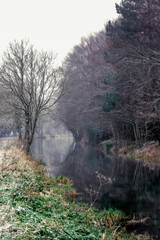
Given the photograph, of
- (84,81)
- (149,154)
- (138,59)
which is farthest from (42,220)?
(84,81)

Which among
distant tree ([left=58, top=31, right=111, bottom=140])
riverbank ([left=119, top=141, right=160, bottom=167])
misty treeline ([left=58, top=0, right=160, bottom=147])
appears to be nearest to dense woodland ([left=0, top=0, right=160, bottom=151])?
misty treeline ([left=58, top=0, right=160, bottom=147])

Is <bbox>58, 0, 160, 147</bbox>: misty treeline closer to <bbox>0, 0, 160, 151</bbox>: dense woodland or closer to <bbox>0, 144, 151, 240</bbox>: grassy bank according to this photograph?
<bbox>0, 0, 160, 151</bbox>: dense woodland

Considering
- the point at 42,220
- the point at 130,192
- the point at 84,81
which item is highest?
the point at 84,81

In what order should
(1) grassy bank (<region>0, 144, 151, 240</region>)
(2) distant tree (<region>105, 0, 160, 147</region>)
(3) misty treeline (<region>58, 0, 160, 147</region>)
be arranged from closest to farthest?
(1) grassy bank (<region>0, 144, 151, 240</region>), (2) distant tree (<region>105, 0, 160, 147</region>), (3) misty treeline (<region>58, 0, 160, 147</region>)

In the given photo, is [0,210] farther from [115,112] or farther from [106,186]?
[115,112]

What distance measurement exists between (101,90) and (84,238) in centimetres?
2232

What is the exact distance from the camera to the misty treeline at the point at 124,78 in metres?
17.1

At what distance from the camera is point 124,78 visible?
21891 millimetres

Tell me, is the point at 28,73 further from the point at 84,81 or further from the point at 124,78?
the point at 84,81

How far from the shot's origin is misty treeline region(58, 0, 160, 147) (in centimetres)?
1709

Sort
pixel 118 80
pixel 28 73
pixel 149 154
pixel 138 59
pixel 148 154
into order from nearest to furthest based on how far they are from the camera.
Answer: pixel 138 59
pixel 28 73
pixel 149 154
pixel 148 154
pixel 118 80

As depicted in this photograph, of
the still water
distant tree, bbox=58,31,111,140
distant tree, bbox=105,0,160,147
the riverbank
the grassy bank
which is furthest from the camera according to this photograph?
distant tree, bbox=58,31,111,140

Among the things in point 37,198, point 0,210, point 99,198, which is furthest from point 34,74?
point 0,210

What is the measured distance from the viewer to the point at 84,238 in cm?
458
